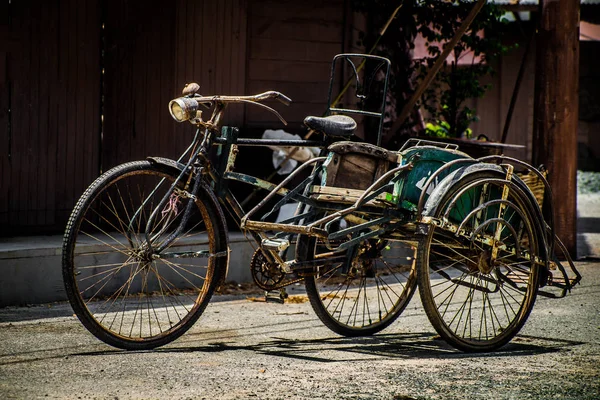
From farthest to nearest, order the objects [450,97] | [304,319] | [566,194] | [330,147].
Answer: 1. [450,97]
2. [566,194]
3. [304,319]
4. [330,147]

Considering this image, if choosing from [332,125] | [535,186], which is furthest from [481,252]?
[535,186]

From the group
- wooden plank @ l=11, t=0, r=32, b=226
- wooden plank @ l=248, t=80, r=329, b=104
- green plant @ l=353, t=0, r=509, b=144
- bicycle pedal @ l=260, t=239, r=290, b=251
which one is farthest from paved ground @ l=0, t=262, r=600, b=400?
green plant @ l=353, t=0, r=509, b=144

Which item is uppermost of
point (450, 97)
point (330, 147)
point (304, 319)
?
point (450, 97)

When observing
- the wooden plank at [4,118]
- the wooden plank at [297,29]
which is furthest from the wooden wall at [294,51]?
the wooden plank at [4,118]

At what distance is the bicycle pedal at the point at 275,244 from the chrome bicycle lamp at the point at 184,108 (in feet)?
2.64

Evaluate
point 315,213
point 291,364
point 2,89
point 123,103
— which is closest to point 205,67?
point 123,103

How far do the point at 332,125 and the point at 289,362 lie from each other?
139 centimetres

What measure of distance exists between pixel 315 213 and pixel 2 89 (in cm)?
322

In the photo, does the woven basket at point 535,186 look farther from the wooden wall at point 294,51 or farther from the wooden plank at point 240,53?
the wooden plank at point 240,53

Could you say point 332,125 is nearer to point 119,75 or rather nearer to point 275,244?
point 275,244

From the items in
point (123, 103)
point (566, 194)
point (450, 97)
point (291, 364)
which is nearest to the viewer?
point (291, 364)

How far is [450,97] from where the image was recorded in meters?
11.0

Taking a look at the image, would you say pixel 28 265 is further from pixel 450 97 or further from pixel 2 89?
pixel 450 97

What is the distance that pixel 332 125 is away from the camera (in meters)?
5.51
